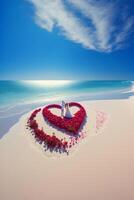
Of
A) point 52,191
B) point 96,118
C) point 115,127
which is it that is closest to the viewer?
point 52,191

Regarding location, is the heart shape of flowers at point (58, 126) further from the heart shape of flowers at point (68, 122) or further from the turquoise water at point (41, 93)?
the turquoise water at point (41, 93)

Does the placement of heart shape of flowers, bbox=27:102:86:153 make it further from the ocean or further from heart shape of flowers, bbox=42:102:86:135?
the ocean

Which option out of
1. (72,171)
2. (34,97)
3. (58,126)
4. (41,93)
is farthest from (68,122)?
(41,93)

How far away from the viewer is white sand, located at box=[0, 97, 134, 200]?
169 inches

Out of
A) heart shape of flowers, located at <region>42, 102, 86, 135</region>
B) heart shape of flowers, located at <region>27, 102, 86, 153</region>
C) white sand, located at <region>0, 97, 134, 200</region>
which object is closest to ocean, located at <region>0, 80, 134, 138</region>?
heart shape of flowers, located at <region>27, 102, 86, 153</region>

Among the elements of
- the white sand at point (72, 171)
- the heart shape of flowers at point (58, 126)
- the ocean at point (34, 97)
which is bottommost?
the white sand at point (72, 171)

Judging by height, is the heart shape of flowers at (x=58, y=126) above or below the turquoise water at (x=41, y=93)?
below

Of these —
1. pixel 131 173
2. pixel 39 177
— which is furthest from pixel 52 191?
pixel 131 173

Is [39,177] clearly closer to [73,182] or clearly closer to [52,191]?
[52,191]

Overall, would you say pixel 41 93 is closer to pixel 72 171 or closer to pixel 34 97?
pixel 34 97

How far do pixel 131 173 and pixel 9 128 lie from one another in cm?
667

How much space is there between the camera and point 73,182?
463 cm

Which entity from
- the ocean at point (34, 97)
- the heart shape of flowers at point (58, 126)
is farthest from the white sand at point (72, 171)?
the ocean at point (34, 97)

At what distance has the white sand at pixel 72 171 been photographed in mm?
4289
